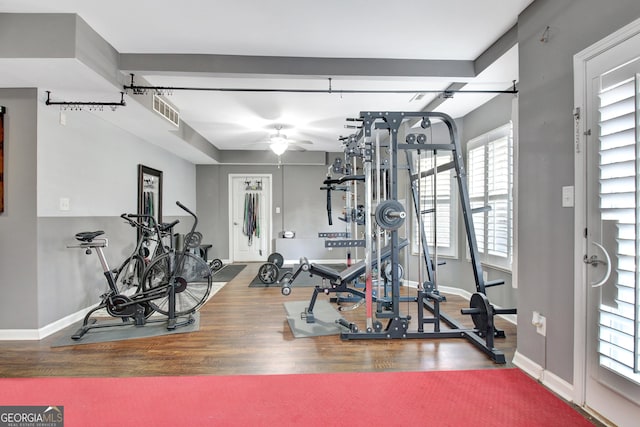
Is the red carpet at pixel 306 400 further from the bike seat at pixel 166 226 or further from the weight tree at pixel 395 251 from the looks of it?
the bike seat at pixel 166 226

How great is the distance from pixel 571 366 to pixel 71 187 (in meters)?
4.65

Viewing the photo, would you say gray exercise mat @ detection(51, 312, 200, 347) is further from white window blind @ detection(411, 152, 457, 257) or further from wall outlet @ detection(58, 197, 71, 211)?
white window blind @ detection(411, 152, 457, 257)

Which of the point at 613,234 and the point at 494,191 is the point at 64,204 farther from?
the point at 494,191

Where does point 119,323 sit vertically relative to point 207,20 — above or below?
below

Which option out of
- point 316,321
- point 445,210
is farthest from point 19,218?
point 445,210

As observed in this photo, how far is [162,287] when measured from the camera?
315cm

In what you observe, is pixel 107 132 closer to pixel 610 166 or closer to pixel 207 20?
pixel 207 20

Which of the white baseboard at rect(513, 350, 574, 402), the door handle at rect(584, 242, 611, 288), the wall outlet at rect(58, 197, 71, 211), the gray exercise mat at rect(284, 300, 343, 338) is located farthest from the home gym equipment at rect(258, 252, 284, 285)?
the door handle at rect(584, 242, 611, 288)

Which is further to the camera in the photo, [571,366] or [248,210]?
[248,210]

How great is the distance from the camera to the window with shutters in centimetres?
336

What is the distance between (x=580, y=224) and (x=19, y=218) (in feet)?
14.8

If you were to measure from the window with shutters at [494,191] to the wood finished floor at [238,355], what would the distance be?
2.92 ft

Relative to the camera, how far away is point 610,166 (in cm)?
162

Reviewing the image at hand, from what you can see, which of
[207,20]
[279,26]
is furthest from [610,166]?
[207,20]
